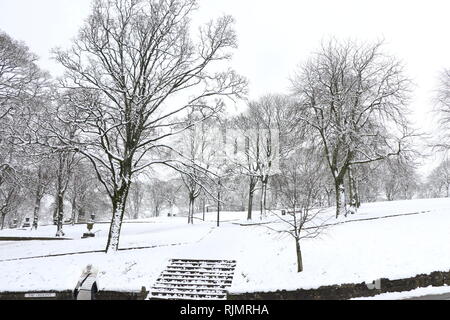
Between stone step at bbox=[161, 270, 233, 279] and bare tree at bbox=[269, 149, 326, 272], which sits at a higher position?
bare tree at bbox=[269, 149, 326, 272]

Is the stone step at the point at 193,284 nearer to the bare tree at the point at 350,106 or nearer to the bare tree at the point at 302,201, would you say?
the bare tree at the point at 302,201

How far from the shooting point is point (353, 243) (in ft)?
44.3

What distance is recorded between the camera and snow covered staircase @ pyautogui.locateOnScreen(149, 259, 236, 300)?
435 inches

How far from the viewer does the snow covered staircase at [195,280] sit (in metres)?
11.1

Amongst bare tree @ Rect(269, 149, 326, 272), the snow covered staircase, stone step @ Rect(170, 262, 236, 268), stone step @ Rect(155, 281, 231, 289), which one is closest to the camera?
the snow covered staircase

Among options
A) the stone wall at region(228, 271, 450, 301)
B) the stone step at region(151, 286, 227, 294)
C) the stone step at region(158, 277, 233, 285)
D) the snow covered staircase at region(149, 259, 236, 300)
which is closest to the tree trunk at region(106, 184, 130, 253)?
the snow covered staircase at region(149, 259, 236, 300)

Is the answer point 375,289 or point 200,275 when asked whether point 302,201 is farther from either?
point 200,275

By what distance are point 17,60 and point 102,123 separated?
8.39 meters

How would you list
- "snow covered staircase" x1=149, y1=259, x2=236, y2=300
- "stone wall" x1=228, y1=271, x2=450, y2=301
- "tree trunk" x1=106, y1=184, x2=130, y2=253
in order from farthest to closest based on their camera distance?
"tree trunk" x1=106, y1=184, x2=130, y2=253 < "snow covered staircase" x1=149, y1=259, x2=236, y2=300 < "stone wall" x1=228, y1=271, x2=450, y2=301

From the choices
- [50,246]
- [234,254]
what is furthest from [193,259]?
[50,246]

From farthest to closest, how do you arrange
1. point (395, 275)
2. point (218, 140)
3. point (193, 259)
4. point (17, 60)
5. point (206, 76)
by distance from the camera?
point (218, 140), point (17, 60), point (206, 76), point (193, 259), point (395, 275)

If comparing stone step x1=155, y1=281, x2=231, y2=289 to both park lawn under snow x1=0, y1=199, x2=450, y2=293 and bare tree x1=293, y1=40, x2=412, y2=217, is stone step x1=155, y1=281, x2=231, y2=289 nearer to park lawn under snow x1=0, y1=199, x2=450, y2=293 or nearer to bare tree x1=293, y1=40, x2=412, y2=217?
park lawn under snow x1=0, y1=199, x2=450, y2=293

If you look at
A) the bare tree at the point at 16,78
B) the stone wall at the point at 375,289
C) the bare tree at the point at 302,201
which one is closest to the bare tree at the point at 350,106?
the bare tree at the point at 302,201
